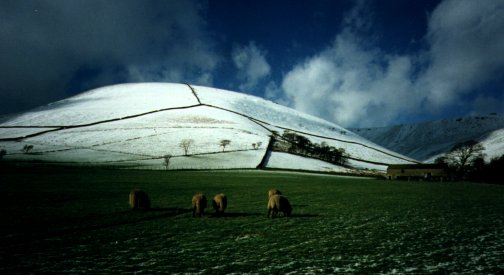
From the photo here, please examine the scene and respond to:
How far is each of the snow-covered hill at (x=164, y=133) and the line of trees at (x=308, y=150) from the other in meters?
4.58

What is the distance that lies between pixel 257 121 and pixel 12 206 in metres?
140

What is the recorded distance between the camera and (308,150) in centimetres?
12162

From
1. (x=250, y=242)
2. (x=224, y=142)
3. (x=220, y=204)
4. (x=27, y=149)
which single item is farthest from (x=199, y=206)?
(x=27, y=149)

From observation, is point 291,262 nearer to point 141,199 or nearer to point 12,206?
point 141,199

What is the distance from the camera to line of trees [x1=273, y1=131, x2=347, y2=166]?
115438 mm

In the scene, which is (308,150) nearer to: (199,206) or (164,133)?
(164,133)

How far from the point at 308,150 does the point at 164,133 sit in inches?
2089

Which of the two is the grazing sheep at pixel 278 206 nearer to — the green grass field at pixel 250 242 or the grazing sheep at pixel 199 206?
the green grass field at pixel 250 242

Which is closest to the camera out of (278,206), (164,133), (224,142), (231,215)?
(278,206)

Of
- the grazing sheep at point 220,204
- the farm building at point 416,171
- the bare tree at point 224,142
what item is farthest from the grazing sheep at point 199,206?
the bare tree at point 224,142

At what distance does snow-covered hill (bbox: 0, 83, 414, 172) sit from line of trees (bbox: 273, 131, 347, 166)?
4582 mm

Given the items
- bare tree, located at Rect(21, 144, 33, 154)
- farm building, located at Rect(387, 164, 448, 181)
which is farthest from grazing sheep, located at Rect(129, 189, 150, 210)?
bare tree, located at Rect(21, 144, 33, 154)

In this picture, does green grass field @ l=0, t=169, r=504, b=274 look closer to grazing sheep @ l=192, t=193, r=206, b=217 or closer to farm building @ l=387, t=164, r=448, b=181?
grazing sheep @ l=192, t=193, r=206, b=217

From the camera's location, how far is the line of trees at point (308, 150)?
115438 millimetres
